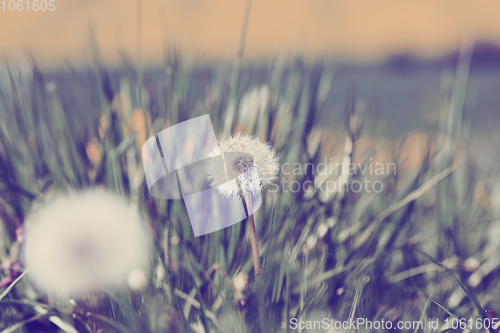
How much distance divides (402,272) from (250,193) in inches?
7.2

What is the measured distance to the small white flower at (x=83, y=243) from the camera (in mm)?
262

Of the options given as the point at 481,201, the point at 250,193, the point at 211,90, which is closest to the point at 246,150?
the point at 250,193

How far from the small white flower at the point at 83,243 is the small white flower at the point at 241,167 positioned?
0.07 m

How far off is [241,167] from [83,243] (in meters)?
0.15

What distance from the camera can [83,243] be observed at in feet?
0.94

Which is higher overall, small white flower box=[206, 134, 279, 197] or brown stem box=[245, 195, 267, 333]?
small white flower box=[206, 134, 279, 197]

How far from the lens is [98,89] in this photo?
307 millimetres

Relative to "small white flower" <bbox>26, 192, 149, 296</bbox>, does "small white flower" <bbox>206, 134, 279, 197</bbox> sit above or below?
above

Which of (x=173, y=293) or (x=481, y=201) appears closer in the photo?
(x=173, y=293)

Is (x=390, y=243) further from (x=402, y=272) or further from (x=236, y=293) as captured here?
(x=236, y=293)

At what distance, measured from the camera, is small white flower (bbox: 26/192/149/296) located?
0.26 m

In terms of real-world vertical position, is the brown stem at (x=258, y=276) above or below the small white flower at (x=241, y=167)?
below

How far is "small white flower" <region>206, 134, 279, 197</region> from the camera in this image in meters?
0.25

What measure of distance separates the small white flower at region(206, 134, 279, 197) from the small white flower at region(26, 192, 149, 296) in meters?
0.07
